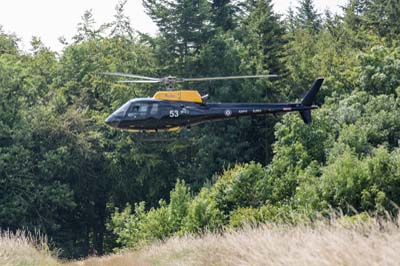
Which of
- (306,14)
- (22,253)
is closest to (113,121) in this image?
(22,253)

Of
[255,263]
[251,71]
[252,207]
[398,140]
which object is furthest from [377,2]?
[255,263]

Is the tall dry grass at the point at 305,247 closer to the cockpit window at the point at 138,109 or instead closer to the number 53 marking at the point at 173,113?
the number 53 marking at the point at 173,113

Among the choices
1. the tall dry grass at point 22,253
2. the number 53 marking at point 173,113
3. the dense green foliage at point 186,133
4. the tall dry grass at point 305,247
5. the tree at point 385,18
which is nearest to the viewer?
the tall dry grass at point 305,247

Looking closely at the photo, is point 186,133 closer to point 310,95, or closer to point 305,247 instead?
point 310,95

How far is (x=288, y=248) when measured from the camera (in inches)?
433

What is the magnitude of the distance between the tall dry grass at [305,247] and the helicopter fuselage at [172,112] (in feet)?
14.4

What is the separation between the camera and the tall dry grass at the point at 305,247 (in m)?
8.84

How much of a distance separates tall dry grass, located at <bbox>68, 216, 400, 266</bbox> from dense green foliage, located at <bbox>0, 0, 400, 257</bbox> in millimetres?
16446

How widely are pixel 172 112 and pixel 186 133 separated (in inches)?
598

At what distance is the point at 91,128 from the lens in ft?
142

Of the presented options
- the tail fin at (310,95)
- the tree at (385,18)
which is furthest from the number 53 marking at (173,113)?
the tree at (385,18)

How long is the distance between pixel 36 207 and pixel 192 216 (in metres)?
14.7

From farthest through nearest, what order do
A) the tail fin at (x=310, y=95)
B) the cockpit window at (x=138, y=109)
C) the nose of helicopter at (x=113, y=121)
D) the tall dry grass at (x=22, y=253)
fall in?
the tail fin at (x=310, y=95) → the nose of helicopter at (x=113, y=121) → the cockpit window at (x=138, y=109) → the tall dry grass at (x=22, y=253)

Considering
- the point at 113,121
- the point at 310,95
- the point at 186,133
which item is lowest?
the point at 186,133
